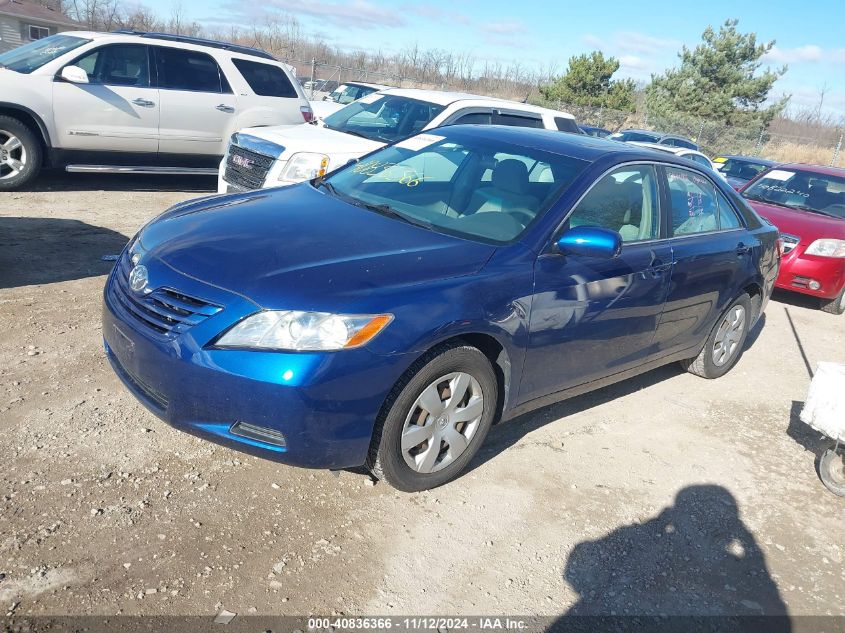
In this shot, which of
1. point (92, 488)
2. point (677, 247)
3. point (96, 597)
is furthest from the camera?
point (677, 247)

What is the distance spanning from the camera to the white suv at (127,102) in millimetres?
8414

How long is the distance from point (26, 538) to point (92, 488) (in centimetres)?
39

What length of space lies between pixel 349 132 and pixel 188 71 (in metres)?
2.74

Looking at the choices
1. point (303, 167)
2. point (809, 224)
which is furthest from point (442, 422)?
point (809, 224)

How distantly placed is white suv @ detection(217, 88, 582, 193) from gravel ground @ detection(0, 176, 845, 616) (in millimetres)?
2882

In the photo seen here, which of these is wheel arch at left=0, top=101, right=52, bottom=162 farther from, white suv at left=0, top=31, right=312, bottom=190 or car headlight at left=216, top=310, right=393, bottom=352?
car headlight at left=216, top=310, right=393, bottom=352

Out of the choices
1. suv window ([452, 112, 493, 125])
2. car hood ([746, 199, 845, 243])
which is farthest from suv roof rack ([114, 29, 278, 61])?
car hood ([746, 199, 845, 243])

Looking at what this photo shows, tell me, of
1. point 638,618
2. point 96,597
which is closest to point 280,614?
point 96,597

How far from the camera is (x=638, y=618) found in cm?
299

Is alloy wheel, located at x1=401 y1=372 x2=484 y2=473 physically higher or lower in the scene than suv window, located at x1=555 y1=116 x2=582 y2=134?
lower

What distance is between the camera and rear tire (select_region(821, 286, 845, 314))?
27.9 ft

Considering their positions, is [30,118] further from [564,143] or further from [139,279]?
[564,143]

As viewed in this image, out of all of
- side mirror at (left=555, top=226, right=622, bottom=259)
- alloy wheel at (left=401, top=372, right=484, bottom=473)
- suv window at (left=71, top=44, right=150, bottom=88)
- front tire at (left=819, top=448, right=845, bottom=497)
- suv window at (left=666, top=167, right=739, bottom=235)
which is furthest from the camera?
suv window at (left=71, top=44, right=150, bottom=88)

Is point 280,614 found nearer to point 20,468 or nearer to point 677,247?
point 20,468
